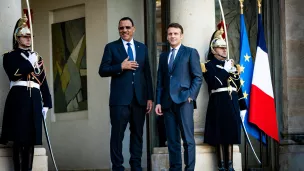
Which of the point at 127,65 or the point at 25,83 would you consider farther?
the point at 25,83

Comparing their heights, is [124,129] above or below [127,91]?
below

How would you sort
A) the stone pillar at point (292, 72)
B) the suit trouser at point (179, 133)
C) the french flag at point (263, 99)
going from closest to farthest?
the suit trouser at point (179, 133) < the french flag at point (263, 99) < the stone pillar at point (292, 72)

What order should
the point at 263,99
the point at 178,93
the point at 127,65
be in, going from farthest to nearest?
the point at 263,99
the point at 178,93
the point at 127,65

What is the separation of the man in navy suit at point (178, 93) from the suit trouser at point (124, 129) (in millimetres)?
340

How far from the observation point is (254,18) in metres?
17.7

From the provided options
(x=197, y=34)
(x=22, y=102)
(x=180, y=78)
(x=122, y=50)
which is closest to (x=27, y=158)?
(x=22, y=102)

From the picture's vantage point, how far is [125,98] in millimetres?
13578

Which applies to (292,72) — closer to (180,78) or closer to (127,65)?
(180,78)

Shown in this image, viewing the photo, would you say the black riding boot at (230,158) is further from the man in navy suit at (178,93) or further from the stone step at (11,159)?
the stone step at (11,159)

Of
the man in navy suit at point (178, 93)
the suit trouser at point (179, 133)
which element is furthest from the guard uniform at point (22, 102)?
the suit trouser at point (179, 133)

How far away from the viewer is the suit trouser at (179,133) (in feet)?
44.9

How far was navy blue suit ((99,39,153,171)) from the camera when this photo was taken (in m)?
13.5

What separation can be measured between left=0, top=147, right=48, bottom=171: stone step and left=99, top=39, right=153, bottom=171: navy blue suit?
1117mm

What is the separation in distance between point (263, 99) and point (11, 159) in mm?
3987
